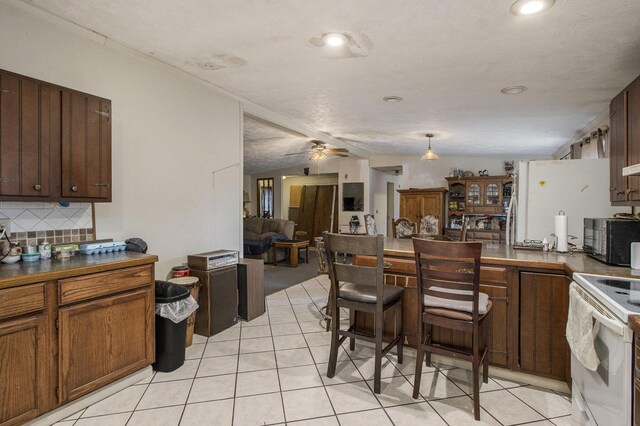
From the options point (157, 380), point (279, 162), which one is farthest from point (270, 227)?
point (157, 380)

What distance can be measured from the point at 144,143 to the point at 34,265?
1.35m

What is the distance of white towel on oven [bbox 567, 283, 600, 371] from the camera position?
147 cm

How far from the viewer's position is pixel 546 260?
2.32 metres

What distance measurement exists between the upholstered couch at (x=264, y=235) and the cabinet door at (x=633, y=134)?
5.83m

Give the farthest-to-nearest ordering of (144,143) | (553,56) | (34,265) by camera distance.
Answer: (144,143)
(553,56)
(34,265)

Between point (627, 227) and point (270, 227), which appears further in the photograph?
point (270, 227)

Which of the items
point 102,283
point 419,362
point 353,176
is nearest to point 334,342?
point 419,362

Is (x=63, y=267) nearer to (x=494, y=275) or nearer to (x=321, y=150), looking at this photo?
(x=494, y=275)

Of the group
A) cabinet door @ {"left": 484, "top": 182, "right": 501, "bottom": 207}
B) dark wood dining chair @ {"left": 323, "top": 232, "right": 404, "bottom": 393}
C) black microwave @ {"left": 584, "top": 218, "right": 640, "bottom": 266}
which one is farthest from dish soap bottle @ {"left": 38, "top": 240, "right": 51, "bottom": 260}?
cabinet door @ {"left": 484, "top": 182, "right": 501, "bottom": 207}

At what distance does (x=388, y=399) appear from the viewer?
218 cm

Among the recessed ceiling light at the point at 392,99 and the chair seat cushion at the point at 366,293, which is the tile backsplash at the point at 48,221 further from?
the recessed ceiling light at the point at 392,99

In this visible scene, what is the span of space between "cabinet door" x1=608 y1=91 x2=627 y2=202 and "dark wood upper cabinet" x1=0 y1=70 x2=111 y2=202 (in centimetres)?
390

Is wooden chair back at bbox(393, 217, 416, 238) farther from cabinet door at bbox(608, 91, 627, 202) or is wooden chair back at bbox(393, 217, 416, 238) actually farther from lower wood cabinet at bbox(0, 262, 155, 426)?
lower wood cabinet at bbox(0, 262, 155, 426)

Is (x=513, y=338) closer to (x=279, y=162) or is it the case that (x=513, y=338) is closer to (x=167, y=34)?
(x=167, y=34)
